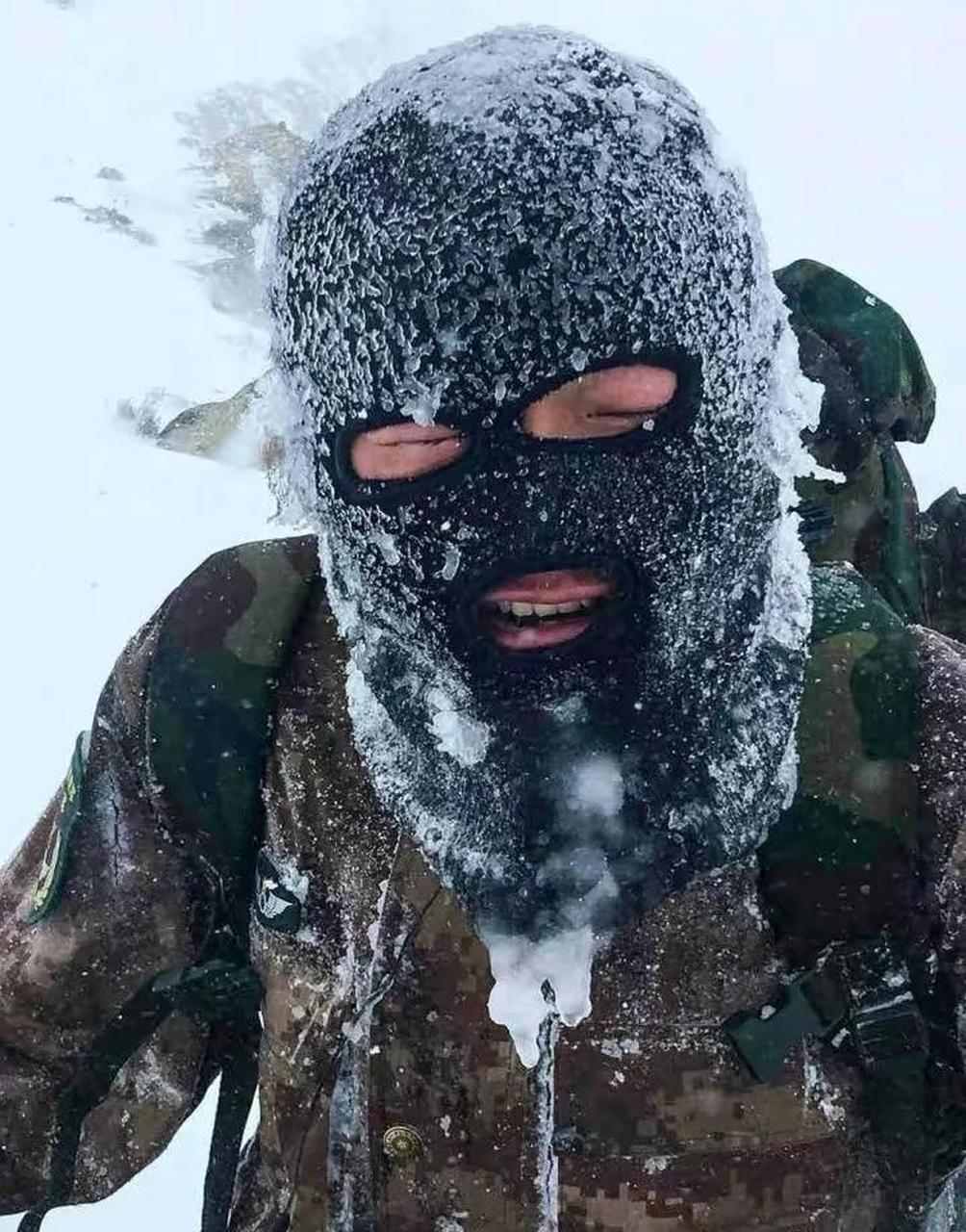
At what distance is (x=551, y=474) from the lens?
1029mm

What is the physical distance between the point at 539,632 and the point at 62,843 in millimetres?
697

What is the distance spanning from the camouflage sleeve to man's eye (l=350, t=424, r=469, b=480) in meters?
0.40

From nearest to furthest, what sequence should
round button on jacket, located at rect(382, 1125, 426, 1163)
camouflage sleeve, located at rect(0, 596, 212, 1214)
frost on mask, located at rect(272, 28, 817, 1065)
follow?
frost on mask, located at rect(272, 28, 817, 1065) → round button on jacket, located at rect(382, 1125, 426, 1163) → camouflage sleeve, located at rect(0, 596, 212, 1214)

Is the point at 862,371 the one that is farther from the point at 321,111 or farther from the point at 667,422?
the point at 321,111

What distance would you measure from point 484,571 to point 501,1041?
53cm

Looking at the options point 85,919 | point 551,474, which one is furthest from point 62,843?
point 551,474

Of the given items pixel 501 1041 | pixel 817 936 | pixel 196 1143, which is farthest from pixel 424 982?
pixel 196 1143

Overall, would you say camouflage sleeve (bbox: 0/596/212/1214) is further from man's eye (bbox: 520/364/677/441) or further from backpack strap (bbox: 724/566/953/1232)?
backpack strap (bbox: 724/566/953/1232)

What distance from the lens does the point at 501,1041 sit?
3.85 ft

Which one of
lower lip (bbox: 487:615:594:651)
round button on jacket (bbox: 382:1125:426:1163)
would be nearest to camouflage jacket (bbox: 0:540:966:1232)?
round button on jacket (bbox: 382:1125:426:1163)

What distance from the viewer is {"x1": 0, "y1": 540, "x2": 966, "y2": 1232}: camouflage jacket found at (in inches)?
43.4

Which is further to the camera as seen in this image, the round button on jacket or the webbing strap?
the webbing strap

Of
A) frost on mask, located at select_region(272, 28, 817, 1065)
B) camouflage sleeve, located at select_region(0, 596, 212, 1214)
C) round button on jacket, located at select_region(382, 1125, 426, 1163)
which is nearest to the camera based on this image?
frost on mask, located at select_region(272, 28, 817, 1065)

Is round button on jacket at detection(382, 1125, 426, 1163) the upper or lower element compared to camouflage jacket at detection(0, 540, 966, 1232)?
lower
